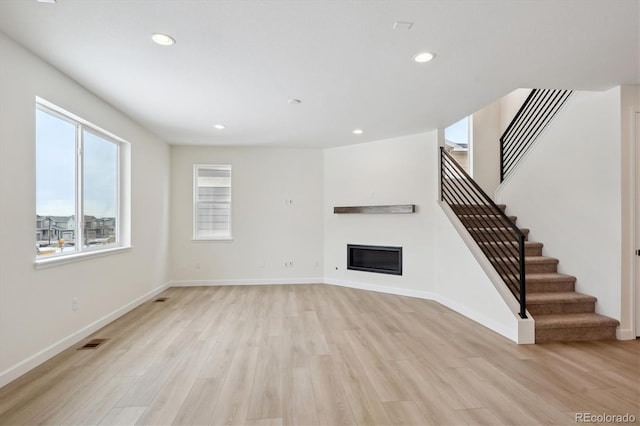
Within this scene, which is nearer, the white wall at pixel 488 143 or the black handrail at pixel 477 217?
the black handrail at pixel 477 217

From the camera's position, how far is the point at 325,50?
245 cm

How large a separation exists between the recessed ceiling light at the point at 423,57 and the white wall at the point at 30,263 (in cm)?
323

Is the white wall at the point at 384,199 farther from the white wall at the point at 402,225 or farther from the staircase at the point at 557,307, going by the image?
the staircase at the point at 557,307

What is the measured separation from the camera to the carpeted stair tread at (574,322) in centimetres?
316

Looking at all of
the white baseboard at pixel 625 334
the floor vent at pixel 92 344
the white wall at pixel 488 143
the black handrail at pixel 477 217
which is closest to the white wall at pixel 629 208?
the white baseboard at pixel 625 334

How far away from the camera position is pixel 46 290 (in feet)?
8.84

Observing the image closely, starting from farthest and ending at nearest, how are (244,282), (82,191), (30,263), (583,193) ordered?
(244,282), (583,193), (82,191), (30,263)

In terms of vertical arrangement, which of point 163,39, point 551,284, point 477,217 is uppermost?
point 163,39

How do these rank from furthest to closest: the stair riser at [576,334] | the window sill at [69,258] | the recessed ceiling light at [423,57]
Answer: the stair riser at [576,334] → the window sill at [69,258] → the recessed ceiling light at [423,57]

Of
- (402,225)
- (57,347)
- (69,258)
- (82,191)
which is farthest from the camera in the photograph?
(402,225)

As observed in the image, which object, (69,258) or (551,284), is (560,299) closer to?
(551,284)

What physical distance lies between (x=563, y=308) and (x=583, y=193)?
1370mm

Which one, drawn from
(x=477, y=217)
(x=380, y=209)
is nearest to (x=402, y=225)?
(x=380, y=209)

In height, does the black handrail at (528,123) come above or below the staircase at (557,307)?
above
